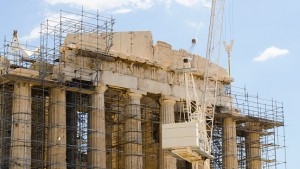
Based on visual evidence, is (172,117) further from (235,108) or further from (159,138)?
(235,108)

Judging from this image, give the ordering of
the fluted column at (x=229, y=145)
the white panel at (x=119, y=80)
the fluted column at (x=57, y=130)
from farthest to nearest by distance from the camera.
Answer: the fluted column at (x=229, y=145) → the white panel at (x=119, y=80) → the fluted column at (x=57, y=130)

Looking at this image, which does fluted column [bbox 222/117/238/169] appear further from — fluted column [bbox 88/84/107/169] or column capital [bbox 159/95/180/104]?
fluted column [bbox 88/84/107/169]

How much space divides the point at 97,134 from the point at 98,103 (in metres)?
2.72

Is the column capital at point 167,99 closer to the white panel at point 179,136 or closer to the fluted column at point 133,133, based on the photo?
the fluted column at point 133,133

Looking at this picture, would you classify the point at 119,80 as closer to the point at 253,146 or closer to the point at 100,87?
the point at 100,87

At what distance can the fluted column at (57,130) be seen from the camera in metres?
66.4

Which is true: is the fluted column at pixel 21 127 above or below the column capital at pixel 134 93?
below

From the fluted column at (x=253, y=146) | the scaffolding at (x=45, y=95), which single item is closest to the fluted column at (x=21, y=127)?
the scaffolding at (x=45, y=95)

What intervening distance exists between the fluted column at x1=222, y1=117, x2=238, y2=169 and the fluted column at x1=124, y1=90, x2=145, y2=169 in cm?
1158

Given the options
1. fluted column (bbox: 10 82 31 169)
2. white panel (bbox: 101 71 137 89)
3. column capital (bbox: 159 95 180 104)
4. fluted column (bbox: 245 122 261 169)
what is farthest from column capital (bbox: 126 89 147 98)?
fluted column (bbox: 245 122 261 169)

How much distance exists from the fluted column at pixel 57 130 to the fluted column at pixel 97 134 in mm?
2713

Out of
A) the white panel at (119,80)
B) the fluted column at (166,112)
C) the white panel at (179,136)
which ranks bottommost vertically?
the white panel at (179,136)

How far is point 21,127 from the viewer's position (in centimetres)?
6475

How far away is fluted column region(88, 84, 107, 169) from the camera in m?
68.6
